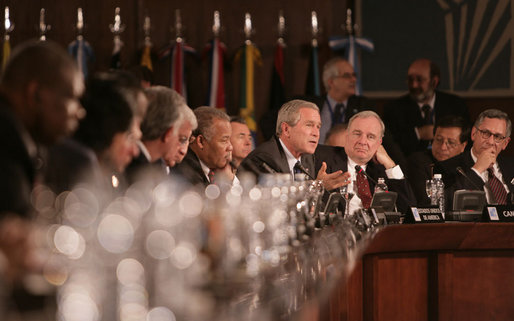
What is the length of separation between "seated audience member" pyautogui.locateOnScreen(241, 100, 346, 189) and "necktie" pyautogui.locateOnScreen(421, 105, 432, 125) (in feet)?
6.77

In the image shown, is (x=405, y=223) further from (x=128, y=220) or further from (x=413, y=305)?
(x=128, y=220)

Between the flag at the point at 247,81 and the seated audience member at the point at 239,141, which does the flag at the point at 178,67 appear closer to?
the flag at the point at 247,81

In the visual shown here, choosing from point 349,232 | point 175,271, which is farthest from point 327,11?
point 175,271

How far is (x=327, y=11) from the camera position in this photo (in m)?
8.49

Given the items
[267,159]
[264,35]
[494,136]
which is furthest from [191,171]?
[264,35]

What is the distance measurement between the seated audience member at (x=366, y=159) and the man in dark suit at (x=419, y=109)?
1399 mm

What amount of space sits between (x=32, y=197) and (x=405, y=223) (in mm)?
3035

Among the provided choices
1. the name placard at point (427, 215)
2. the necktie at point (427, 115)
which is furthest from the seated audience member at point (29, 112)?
the necktie at point (427, 115)

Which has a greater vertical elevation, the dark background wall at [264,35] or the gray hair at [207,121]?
the dark background wall at [264,35]

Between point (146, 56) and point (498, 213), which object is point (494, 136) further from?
point (146, 56)

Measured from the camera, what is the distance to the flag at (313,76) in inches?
322

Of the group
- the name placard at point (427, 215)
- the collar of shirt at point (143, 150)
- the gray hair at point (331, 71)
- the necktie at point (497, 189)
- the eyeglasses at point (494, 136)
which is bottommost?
the name placard at point (427, 215)

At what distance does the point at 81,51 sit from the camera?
774 cm

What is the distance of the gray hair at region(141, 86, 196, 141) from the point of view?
10.9 feet
